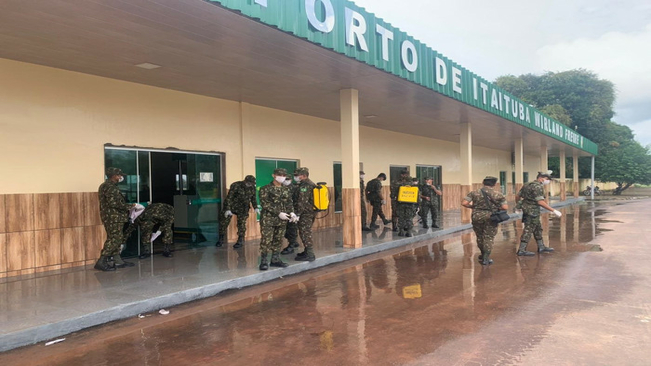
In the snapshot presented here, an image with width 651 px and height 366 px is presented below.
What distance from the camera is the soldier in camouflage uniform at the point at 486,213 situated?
26.1ft

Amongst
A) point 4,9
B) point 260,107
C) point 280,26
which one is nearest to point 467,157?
point 260,107

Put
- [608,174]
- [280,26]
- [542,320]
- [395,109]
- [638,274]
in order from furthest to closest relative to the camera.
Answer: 1. [608,174]
2. [395,109]
3. [638,274]
4. [280,26]
5. [542,320]

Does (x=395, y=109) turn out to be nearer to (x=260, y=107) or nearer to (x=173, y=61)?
(x=260, y=107)

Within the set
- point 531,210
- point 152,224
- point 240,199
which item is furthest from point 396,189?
point 152,224

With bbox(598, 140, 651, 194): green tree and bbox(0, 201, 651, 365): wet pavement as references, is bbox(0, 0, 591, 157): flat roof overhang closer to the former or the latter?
bbox(0, 201, 651, 365): wet pavement

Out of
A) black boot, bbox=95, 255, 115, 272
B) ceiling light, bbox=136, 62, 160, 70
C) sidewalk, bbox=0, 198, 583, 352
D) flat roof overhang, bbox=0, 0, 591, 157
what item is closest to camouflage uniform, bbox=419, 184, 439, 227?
flat roof overhang, bbox=0, 0, 591, 157

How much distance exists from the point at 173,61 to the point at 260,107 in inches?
167

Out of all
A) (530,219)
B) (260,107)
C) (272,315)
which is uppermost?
(260,107)

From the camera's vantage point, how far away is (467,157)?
15172mm

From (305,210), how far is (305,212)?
0.13 feet

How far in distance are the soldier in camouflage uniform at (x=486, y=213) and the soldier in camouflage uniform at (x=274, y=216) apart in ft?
11.6

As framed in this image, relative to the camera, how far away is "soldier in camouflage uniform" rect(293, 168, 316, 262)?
315 inches

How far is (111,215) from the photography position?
7199 mm

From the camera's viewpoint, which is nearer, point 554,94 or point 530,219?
point 530,219
